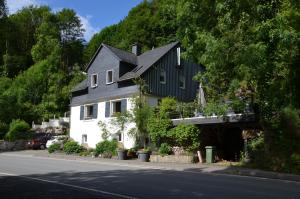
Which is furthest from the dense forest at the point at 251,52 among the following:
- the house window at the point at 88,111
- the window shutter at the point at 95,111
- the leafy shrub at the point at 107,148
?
the house window at the point at 88,111

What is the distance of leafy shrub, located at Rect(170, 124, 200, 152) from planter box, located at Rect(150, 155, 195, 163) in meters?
0.79

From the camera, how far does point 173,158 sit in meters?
28.1

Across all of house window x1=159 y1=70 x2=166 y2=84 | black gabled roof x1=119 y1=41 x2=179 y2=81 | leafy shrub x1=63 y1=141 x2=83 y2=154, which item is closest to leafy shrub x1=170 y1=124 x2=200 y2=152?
black gabled roof x1=119 y1=41 x2=179 y2=81

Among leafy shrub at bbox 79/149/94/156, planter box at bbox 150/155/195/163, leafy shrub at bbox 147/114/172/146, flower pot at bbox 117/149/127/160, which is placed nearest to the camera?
planter box at bbox 150/155/195/163

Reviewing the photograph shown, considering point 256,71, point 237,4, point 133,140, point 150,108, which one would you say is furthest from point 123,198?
point 133,140

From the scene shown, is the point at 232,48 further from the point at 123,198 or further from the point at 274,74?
the point at 123,198

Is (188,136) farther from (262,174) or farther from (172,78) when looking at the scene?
(172,78)

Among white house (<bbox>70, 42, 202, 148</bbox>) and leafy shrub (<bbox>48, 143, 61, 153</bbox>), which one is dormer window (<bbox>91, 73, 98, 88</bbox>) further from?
leafy shrub (<bbox>48, 143, 61, 153</bbox>)

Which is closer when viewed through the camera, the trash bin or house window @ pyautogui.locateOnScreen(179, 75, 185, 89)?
the trash bin

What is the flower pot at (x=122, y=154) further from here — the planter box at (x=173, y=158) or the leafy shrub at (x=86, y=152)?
the leafy shrub at (x=86, y=152)

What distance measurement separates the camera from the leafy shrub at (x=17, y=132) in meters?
49.0

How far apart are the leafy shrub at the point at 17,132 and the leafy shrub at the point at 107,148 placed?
15950 millimetres

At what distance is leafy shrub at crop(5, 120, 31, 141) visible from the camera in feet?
161

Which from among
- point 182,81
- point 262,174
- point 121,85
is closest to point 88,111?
point 121,85
